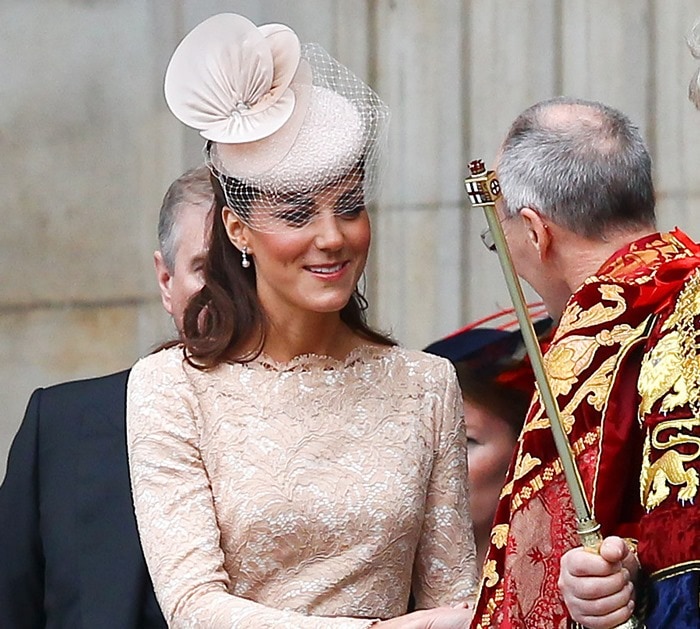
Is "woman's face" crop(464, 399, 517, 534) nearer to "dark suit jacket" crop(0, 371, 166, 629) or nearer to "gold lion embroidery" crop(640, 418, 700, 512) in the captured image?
"dark suit jacket" crop(0, 371, 166, 629)

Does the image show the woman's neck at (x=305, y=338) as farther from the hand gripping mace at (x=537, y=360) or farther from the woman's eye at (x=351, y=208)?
the hand gripping mace at (x=537, y=360)

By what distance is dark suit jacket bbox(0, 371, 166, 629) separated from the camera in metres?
3.43

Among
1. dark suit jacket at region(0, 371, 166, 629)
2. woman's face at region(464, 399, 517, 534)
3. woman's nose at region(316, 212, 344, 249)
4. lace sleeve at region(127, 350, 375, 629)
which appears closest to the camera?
lace sleeve at region(127, 350, 375, 629)

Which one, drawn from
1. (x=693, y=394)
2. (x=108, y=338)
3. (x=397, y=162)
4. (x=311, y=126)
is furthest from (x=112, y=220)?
(x=693, y=394)

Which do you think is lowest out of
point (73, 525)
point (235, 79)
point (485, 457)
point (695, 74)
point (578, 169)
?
point (485, 457)

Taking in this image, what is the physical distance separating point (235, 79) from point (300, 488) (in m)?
0.67

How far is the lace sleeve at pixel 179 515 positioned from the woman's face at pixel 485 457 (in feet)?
3.65

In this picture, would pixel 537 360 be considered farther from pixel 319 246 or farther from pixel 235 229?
pixel 235 229

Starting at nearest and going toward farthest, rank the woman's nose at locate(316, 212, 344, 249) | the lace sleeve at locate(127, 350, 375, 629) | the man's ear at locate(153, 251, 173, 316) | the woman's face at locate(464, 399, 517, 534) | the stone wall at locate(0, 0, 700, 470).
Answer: the lace sleeve at locate(127, 350, 375, 629), the woman's nose at locate(316, 212, 344, 249), the man's ear at locate(153, 251, 173, 316), the woman's face at locate(464, 399, 517, 534), the stone wall at locate(0, 0, 700, 470)

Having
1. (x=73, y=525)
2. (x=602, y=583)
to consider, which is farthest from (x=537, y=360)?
(x=73, y=525)

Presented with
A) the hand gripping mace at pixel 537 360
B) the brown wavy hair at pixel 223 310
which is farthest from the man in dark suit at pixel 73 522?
the hand gripping mace at pixel 537 360

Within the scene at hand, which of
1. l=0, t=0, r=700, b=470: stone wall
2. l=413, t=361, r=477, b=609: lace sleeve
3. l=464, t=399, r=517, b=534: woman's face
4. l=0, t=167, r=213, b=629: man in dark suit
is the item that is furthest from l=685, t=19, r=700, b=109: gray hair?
l=0, t=0, r=700, b=470: stone wall

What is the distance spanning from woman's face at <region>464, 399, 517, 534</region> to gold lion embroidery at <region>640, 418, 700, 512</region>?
5.07ft

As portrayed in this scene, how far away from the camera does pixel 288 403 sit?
315 centimetres
